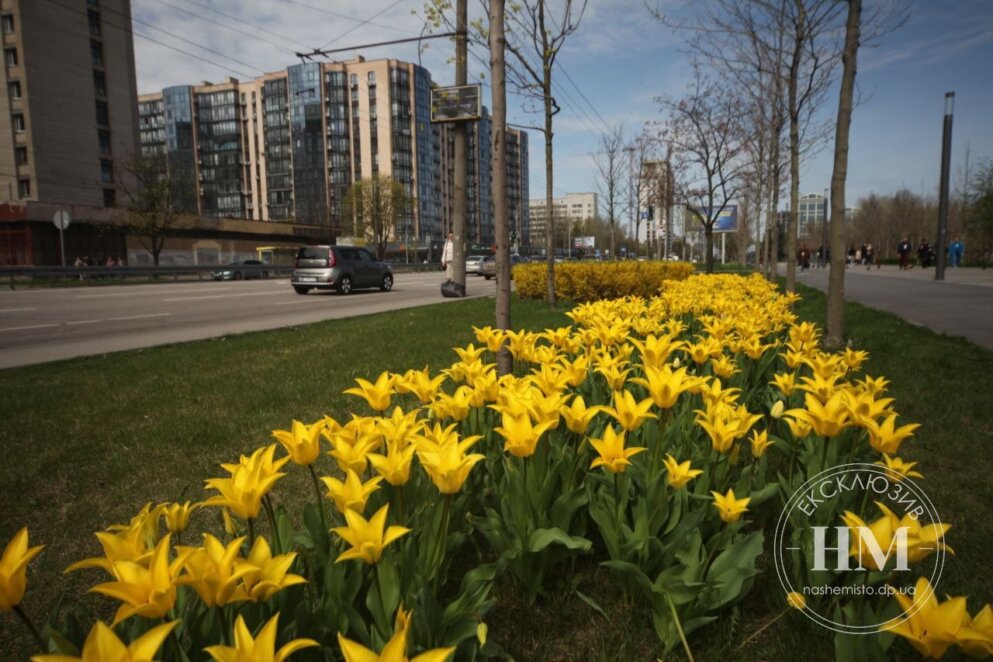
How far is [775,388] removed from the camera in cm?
377

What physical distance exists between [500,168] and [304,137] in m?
96.2

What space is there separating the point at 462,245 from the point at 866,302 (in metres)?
9.85

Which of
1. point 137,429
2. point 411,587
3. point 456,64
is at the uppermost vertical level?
point 456,64

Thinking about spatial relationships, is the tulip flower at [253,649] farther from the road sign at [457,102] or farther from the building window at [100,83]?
the building window at [100,83]

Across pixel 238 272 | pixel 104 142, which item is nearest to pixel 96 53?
pixel 104 142

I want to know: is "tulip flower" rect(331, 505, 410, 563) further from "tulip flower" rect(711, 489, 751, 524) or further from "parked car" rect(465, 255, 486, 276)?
"parked car" rect(465, 255, 486, 276)

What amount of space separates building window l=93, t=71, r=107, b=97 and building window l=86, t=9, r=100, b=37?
3191 millimetres

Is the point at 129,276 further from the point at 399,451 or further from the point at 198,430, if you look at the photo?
the point at 399,451

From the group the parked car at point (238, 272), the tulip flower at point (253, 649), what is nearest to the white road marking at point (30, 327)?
the tulip flower at point (253, 649)

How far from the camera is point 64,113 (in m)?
47.1

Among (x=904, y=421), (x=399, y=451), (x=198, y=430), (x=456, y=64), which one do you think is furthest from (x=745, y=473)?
(x=456, y=64)

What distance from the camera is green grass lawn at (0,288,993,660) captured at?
6.26 feet

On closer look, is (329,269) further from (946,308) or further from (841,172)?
(946,308)

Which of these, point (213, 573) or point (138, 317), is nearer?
point (213, 573)
